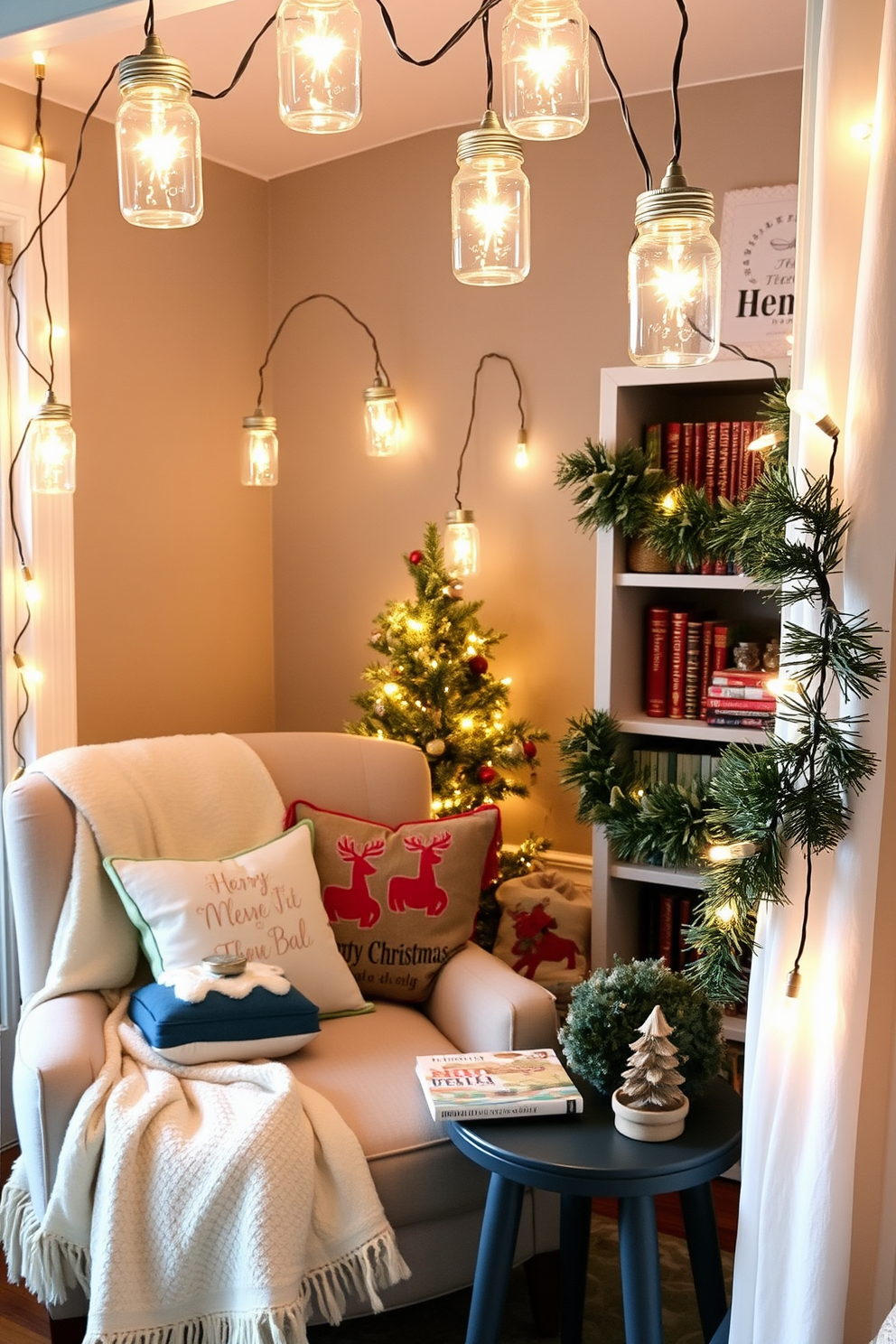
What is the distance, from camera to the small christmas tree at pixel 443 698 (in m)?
3.18

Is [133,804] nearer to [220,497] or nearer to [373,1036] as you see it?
[373,1036]

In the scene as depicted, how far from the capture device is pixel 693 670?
2863 millimetres

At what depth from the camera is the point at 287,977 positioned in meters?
2.33

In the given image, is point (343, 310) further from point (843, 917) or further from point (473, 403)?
point (843, 917)

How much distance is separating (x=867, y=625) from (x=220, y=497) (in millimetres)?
2422


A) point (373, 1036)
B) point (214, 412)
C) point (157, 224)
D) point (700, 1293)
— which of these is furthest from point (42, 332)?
point (700, 1293)

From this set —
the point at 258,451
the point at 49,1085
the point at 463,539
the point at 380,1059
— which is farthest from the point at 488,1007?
the point at 258,451

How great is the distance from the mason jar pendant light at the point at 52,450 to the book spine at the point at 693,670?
4.59 ft

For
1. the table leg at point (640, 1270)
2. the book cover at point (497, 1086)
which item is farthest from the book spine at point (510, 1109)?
the table leg at point (640, 1270)

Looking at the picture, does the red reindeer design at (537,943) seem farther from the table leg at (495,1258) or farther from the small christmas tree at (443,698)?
the table leg at (495,1258)

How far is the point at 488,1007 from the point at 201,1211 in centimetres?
62

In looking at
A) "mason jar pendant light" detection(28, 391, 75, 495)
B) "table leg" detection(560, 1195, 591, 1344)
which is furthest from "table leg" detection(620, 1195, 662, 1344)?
"mason jar pendant light" detection(28, 391, 75, 495)

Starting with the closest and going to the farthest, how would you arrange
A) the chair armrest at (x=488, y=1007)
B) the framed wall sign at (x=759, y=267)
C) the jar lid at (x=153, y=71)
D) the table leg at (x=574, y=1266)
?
1. the jar lid at (x=153, y=71)
2. the table leg at (x=574, y=1266)
3. the chair armrest at (x=488, y=1007)
4. the framed wall sign at (x=759, y=267)

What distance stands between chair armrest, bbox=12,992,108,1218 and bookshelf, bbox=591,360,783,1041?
1.23m
